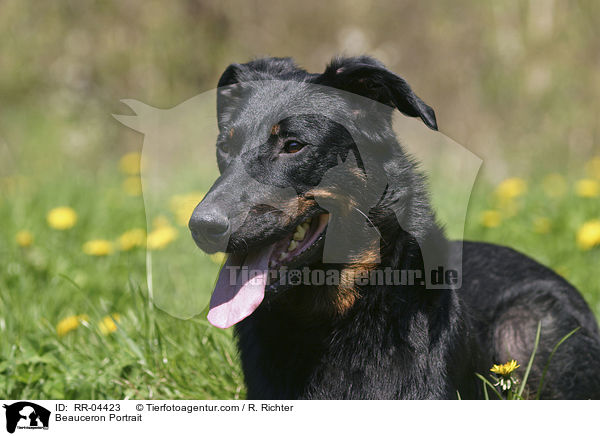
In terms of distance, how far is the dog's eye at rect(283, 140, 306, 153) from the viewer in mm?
2867

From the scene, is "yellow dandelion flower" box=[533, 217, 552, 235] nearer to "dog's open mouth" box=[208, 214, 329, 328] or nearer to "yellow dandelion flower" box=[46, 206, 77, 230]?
"dog's open mouth" box=[208, 214, 329, 328]

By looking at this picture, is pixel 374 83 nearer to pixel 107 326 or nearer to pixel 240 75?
pixel 240 75

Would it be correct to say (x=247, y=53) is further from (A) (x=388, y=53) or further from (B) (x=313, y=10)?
(A) (x=388, y=53)

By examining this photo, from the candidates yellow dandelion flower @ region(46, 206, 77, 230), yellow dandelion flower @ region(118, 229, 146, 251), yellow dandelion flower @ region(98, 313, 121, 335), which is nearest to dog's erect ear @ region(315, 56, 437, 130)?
yellow dandelion flower @ region(98, 313, 121, 335)

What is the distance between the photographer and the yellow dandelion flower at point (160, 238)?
4.05m

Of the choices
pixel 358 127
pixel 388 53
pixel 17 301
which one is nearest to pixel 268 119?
pixel 358 127

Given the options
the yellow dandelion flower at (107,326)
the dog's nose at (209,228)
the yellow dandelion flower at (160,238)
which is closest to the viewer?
the dog's nose at (209,228)

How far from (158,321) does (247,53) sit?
604cm

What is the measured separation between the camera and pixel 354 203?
115 inches

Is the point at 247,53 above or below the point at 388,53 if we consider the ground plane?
above

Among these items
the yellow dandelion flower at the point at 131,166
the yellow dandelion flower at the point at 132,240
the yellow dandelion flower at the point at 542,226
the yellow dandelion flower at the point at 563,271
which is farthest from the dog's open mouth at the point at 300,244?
the yellow dandelion flower at the point at 131,166

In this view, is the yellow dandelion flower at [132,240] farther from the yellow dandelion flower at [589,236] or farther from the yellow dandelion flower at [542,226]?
the yellow dandelion flower at [589,236]

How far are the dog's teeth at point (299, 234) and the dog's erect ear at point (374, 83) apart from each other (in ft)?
2.24

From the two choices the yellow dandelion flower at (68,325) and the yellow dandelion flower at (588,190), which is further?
the yellow dandelion flower at (588,190)
